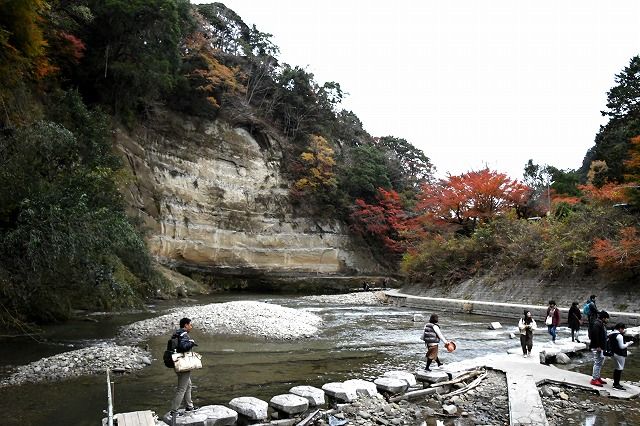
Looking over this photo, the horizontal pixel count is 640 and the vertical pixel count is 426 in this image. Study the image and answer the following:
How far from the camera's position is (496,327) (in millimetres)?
17344

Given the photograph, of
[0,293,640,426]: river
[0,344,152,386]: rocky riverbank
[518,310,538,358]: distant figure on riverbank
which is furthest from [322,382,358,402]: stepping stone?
[518,310,538,358]: distant figure on riverbank

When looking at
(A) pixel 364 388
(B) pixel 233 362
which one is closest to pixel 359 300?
(B) pixel 233 362

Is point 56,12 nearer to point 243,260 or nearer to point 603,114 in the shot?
point 243,260

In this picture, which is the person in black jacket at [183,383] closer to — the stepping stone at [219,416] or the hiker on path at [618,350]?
the stepping stone at [219,416]

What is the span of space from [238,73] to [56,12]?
757 inches

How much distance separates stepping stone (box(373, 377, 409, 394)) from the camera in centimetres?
811

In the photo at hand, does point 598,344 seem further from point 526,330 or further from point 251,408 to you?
point 251,408

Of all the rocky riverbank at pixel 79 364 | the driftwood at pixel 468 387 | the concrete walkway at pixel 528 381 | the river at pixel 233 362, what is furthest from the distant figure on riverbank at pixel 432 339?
the rocky riverbank at pixel 79 364

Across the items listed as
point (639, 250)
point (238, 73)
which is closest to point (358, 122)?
point (238, 73)

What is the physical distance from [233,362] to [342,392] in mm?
4769

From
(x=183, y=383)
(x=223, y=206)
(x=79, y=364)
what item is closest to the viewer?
(x=183, y=383)

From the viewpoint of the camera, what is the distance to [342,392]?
302 inches

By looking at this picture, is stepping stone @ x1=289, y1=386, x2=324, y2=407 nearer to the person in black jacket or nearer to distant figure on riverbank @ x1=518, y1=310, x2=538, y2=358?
the person in black jacket

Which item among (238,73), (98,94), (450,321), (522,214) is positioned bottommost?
(450,321)
